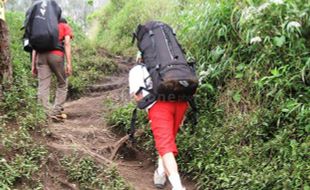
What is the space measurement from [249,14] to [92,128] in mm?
2857

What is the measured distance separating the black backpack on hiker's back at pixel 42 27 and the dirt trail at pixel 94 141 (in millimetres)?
1190

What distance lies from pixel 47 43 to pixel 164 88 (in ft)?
8.16

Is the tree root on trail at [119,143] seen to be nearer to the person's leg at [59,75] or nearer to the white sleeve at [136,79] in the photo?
the white sleeve at [136,79]

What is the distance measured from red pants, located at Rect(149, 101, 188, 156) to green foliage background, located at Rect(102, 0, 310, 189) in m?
0.67

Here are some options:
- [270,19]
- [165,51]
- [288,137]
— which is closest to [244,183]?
[288,137]

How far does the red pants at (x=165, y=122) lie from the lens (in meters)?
4.29

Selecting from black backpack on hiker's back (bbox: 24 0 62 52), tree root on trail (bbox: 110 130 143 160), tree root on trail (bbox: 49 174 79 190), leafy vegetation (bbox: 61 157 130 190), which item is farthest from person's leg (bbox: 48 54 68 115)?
tree root on trail (bbox: 49 174 79 190)

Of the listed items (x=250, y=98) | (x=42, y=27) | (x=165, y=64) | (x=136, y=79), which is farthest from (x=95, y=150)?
(x=250, y=98)

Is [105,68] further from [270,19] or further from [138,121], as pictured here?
[270,19]

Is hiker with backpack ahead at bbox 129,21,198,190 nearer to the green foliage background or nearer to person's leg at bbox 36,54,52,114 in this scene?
the green foliage background

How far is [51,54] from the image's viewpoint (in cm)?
622

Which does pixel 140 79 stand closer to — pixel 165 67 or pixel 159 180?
pixel 165 67

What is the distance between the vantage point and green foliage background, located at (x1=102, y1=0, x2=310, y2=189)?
4.33m

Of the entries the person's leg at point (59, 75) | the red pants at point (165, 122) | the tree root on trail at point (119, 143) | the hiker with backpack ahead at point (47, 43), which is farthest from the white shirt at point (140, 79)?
the person's leg at point (59, 75)
